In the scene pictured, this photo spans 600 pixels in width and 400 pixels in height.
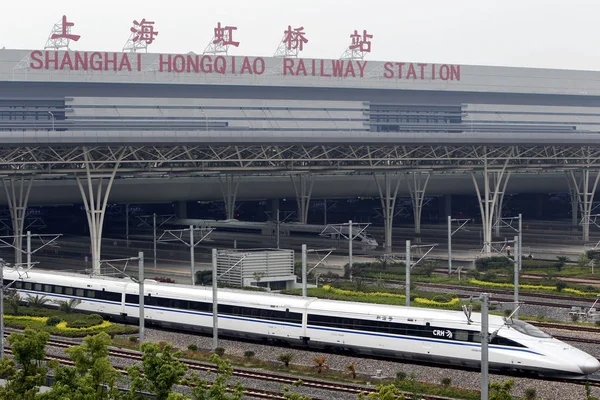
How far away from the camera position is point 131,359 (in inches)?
1367

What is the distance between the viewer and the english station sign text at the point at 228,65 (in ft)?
380

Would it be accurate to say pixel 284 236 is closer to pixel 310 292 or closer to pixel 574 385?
pixel 310 292

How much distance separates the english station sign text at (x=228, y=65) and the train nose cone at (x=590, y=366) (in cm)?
9594

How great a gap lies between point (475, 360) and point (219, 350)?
10.5 m

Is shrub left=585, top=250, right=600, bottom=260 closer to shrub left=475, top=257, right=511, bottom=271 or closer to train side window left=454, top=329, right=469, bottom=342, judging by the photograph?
shrub left=475, top=257, right=511, bottom=271

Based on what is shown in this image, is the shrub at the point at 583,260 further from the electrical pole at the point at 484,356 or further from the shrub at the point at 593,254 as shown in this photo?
the electrical pole at the point at 484,356

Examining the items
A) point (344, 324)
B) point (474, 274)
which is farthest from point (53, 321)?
point (474, 274)

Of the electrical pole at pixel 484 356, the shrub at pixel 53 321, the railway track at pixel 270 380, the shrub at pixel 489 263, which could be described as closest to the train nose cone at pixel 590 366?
the railway track at pixel 270 380

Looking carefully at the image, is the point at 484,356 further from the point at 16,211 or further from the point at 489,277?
the point at 16,211

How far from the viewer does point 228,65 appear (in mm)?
124750

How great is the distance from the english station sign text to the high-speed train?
74.5 metres

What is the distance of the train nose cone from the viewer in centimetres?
3105

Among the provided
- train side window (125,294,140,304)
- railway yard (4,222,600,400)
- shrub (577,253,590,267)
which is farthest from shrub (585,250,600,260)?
Answer: train side window (125,294,140,304)

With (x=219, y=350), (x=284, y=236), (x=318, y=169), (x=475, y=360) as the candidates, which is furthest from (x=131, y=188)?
(x=475, y=360)
